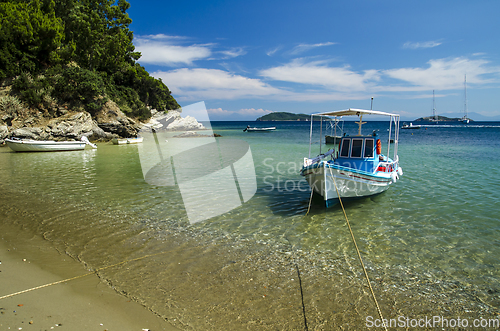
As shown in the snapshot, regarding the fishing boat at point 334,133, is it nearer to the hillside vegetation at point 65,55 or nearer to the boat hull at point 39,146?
the boat hull at point 39,146

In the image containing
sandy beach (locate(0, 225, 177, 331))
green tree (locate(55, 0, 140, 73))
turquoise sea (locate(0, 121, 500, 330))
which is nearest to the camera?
sandy beach (locate(0, 225, 177, 331))

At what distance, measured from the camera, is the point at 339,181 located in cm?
924

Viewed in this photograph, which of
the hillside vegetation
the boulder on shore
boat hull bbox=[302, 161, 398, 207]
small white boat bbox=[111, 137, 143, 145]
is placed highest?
the hillside vegetation

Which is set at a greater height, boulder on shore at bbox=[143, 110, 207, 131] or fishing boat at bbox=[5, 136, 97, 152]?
boulder on shore at bbox=[143, 110, 207, 131]

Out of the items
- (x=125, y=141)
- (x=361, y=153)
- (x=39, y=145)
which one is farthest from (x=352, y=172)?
(x=125, y=141)

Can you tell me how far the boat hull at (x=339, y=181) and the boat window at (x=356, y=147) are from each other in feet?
3.74

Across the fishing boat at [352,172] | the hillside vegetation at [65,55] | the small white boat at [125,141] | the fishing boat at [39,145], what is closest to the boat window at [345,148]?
the fishing boat at [352,172]

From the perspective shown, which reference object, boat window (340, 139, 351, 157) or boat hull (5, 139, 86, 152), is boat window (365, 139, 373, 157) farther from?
boat hull (5, 139, 86, 152)

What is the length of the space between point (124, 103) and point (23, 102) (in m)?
15.6

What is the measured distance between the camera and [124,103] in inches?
1853

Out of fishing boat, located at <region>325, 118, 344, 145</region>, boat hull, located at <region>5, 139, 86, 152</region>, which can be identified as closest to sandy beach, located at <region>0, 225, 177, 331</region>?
fishing boat, located at <region>325, 118, 344, 145</region>

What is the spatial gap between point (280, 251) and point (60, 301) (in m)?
4.28

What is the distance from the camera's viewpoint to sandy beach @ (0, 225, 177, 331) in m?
3.71

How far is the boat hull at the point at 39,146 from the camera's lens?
24.7 metres
